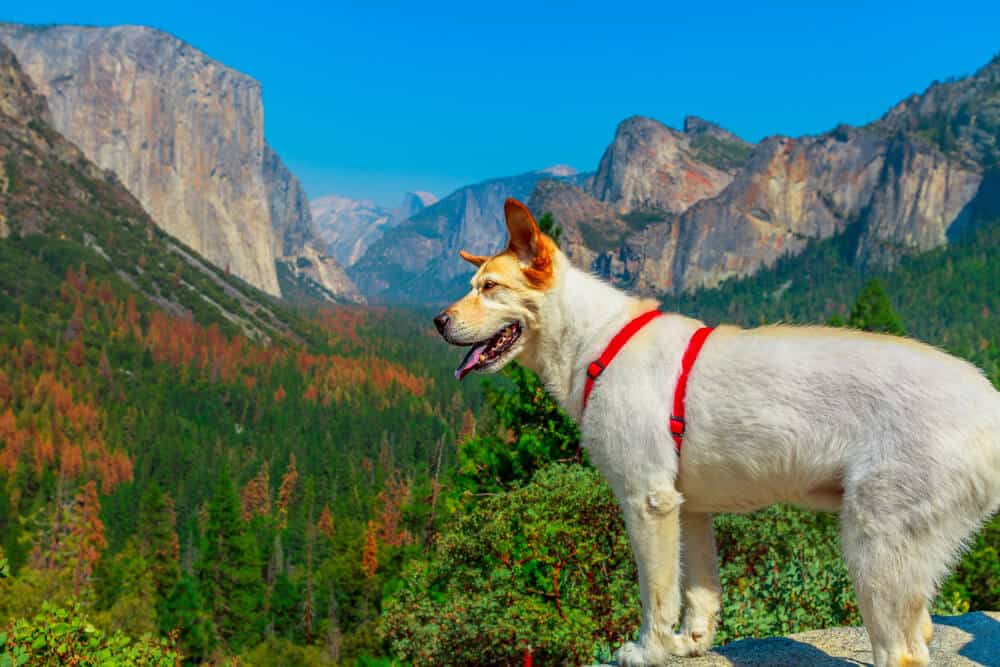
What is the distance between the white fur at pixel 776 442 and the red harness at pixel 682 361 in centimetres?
5

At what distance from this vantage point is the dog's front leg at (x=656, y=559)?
4453 millimetres

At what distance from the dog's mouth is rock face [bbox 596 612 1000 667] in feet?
8.29

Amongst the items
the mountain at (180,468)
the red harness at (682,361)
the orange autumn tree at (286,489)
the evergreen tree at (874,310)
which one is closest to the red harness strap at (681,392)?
the red harness at (682,361)

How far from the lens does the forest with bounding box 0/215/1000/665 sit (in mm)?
11648

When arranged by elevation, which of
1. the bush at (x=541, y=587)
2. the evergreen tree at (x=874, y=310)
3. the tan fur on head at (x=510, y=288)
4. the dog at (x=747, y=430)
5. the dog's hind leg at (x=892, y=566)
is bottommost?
the bush at (x=541, y=587)

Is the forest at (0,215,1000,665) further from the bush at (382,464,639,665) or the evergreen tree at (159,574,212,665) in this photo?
the evergreen tree at (159,574,212,665)

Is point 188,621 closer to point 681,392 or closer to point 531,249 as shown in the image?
point 531,249

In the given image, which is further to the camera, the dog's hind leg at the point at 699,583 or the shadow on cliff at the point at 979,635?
the shadow on cliff at the point at 979,635

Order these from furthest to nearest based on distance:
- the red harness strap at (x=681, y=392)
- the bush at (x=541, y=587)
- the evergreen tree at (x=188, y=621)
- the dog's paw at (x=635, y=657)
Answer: the evergreen tree at (x=188, y=621) → the bush at (x=541, y=587) → the dog's paw at (x=635, y=657) → the red harness strap at (x=681, y=392)

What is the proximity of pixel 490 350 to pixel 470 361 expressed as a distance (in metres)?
0.16

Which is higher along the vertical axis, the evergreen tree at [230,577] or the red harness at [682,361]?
the red harness at [682,361]

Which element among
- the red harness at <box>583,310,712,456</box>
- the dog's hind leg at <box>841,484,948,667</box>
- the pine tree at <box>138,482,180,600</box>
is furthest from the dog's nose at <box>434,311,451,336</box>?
the pine tree at <box>138,482,180,600</box>

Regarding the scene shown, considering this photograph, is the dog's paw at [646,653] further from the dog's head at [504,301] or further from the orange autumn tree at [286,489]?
the orange autumn tree at [286,489]

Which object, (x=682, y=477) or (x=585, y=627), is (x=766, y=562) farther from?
(x=682, y=477)
